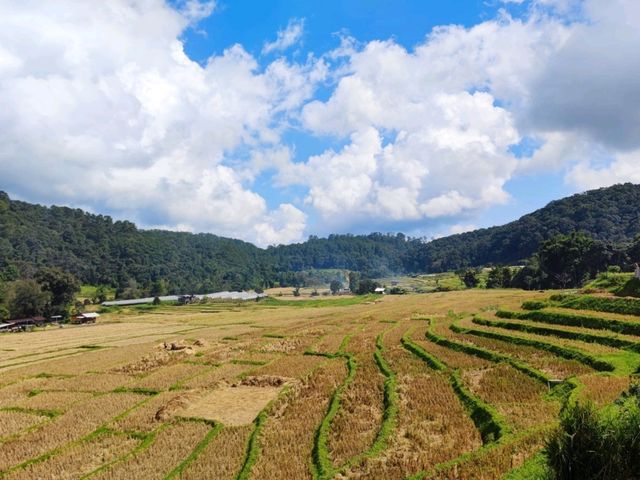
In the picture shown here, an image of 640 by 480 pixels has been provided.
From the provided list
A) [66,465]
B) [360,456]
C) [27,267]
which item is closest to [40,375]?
[66,465]

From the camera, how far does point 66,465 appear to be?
50.0 feet

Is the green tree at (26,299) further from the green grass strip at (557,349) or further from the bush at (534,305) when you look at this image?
the bush at (534,305)

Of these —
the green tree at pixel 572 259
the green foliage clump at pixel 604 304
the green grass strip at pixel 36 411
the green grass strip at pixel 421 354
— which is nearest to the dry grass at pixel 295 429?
the green grass strip at pixel 421 354

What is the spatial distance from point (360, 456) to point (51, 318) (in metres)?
94.9

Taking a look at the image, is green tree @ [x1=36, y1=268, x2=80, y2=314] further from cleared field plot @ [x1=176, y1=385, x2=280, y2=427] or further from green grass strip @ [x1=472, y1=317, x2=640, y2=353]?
green grass strip @ [x1=472, y1=317, x2=640, y2=353]

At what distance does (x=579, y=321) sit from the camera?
1097 inches

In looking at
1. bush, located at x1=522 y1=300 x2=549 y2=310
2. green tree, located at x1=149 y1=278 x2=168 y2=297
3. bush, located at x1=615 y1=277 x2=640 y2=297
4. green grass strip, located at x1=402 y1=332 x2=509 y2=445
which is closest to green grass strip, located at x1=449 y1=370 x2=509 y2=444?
green grass strip, located at x1=402 y1=332 x2=509 y2=445

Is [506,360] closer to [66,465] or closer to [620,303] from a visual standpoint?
[620,303]

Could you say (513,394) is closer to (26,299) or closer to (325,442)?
(325,442)

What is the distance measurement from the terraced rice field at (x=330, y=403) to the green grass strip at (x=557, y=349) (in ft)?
0.29

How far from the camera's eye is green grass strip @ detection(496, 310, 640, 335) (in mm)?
24353

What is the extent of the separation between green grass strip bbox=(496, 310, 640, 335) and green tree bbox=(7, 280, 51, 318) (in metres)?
84.1

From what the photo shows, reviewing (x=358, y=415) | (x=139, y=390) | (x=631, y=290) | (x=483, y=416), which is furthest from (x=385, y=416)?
(x=631, y=290)

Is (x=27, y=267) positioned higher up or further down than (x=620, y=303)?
higher up
